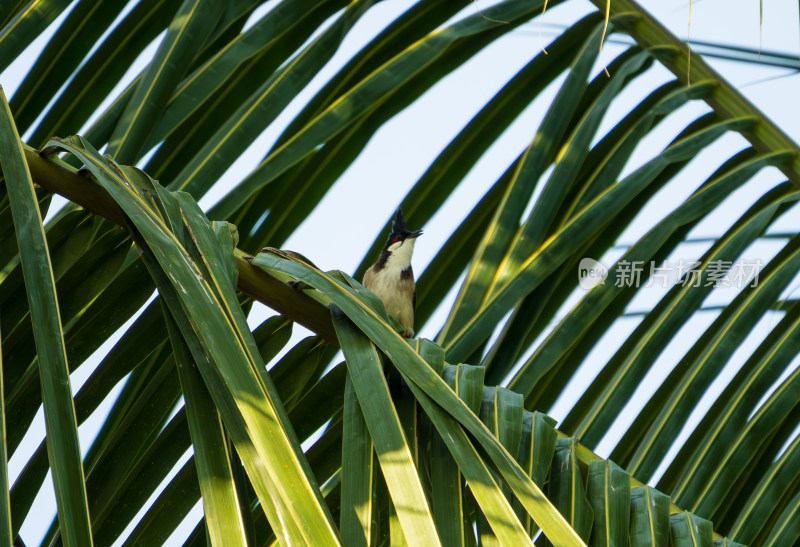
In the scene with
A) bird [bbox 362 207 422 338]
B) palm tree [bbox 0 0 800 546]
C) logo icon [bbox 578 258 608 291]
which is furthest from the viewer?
bird [bbox 362 207 422 338]

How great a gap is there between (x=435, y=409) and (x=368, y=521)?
14 centimetres

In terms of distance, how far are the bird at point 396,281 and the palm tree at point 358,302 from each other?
4.84 ft

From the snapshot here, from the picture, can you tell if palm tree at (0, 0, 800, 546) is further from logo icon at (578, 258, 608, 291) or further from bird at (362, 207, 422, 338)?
bird at (362, 207, 422, 338)

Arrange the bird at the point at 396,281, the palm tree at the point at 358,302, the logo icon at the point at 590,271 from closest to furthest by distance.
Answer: the palm tree at the point at 358,302
the logo icon at the point at 590,271
the bird at the point at 396,281

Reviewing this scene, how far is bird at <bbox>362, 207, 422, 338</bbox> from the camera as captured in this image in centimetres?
363

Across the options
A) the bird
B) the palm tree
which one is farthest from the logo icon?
the bird

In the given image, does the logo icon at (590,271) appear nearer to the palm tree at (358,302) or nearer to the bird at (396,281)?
A: the palm tree at (358,302)

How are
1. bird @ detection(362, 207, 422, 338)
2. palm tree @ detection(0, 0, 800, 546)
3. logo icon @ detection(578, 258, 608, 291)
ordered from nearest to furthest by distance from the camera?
palm tree @ detection(0, 0, 800, 546)
logo icon @ detection(578, 258, 608, 291)
bird @ detection(362, 207, 422, 338)

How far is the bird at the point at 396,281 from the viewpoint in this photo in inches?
143

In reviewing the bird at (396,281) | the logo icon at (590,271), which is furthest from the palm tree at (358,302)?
the bird at (396,281)

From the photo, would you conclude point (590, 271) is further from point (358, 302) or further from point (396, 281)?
point (396, 281)

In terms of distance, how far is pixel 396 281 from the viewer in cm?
367

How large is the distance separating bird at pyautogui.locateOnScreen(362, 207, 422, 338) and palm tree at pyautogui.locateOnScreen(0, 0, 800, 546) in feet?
4.84

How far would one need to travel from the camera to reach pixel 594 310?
181cm
